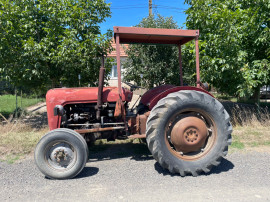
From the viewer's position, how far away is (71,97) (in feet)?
12.0

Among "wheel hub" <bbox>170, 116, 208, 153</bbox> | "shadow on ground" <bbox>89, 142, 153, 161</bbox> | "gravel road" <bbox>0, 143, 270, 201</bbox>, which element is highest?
"wheel hub" <bbox>170, 116, 208, 153</bbox>

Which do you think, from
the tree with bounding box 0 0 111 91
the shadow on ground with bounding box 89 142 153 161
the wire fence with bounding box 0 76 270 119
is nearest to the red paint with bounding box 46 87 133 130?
the shadow on ground with bounding box 89 142 153 161

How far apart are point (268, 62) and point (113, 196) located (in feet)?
18.7

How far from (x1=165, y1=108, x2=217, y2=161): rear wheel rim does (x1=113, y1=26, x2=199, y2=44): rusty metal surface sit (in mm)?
1348

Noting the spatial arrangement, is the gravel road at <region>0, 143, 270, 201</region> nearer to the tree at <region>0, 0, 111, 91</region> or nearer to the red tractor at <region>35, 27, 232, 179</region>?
the red tractor at <region>35, 27, 232, 179</region>

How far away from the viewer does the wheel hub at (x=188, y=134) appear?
3.26 m

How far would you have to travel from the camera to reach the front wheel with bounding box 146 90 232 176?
3146 millimetres

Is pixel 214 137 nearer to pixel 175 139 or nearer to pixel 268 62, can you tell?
pixel 175 139

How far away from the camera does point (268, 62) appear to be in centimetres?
587

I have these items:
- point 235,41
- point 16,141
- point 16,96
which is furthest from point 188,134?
point 16,96

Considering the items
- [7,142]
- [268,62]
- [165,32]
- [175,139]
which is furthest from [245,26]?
[7,142]

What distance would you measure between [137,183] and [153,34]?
2.37 meters

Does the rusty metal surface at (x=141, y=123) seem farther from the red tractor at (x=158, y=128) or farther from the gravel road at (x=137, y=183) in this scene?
the gravel road at (x=137, y=183)

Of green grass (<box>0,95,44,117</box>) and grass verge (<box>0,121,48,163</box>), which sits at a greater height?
green grass (<box>0,95,44,117</box>)
